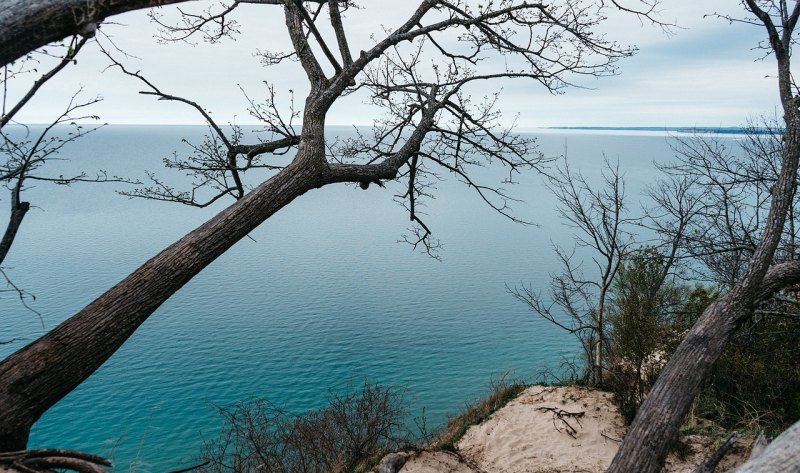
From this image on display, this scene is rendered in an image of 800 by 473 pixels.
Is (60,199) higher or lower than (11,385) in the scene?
higher

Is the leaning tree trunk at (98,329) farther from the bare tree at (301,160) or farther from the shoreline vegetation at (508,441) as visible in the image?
the shoreline vegetation at (508,441)

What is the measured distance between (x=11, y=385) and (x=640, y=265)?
13.7m

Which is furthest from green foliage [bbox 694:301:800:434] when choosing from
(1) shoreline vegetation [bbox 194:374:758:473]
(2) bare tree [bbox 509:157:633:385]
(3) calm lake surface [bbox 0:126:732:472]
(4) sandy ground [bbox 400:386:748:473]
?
(3) calm lake surface [bbox 0:126:732:472]

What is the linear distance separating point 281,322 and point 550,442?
17.5m

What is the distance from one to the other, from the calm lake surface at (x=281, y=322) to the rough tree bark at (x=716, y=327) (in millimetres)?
8347

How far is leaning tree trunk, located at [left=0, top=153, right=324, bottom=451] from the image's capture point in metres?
3.41

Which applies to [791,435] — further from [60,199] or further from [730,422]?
[60,199]

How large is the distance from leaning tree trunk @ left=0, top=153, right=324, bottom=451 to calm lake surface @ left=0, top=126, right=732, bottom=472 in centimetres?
651

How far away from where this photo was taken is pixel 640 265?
13.7 m

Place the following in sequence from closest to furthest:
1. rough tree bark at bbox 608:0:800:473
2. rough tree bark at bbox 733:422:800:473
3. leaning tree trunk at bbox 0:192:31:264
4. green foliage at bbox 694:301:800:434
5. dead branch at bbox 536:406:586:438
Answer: rough tree bark at bbox 733:422:800:473
leaning tree trunk at bbox 0:192:31:264
rough tree bark at bbox 608:0:800:473
green foliage at bbox 694:301:800:434
dead branch at bbox 536:406:586:438

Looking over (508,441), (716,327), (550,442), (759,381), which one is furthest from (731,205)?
(716,327)

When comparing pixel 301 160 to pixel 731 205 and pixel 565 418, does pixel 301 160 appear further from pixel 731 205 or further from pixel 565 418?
pixel 731 205

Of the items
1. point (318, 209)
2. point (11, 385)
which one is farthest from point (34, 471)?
point (318, 209)

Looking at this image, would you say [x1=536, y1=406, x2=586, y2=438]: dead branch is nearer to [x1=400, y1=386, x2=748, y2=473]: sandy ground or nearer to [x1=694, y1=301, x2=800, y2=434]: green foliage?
[x1=400, y1=386, x2=748, y2=473]: sandy ground
